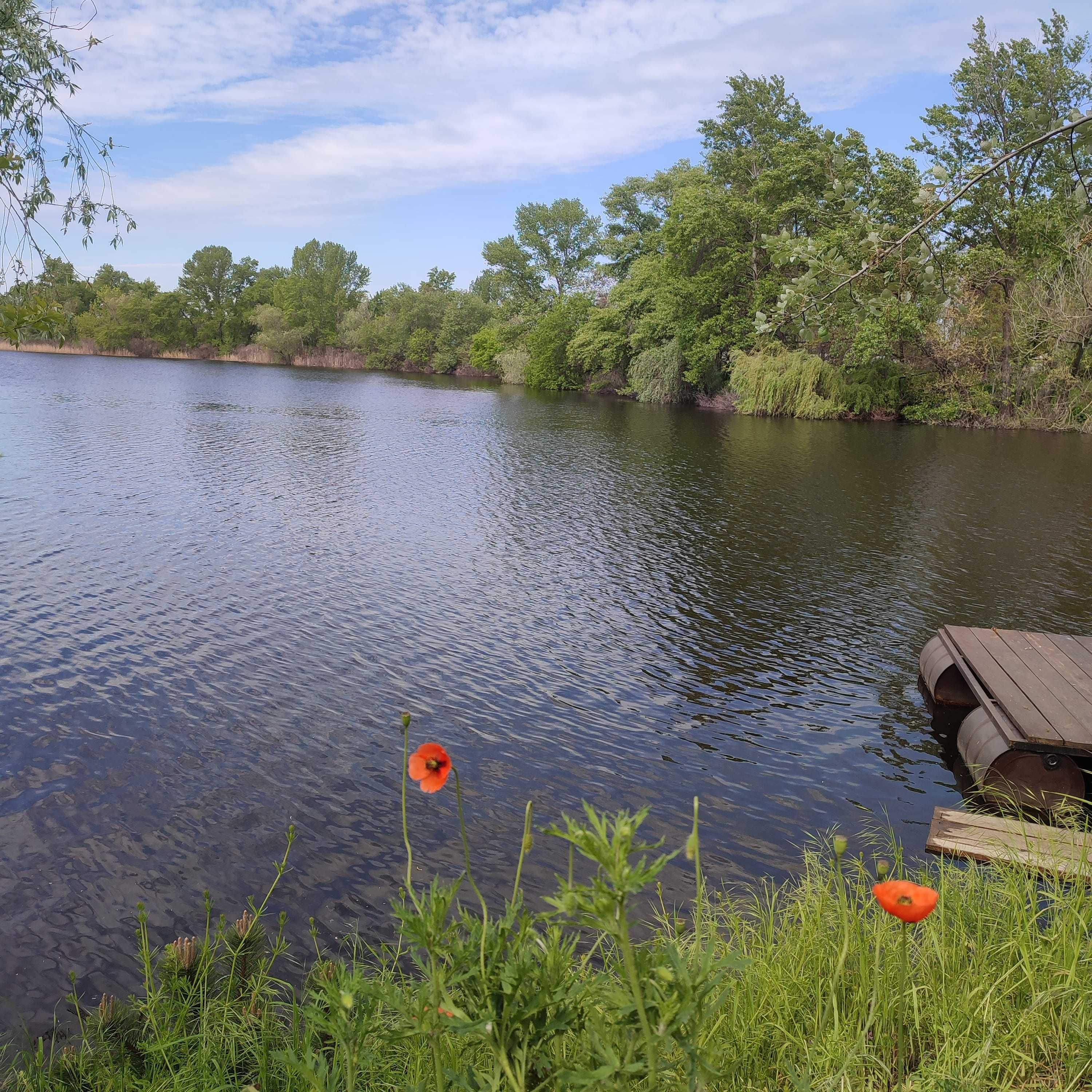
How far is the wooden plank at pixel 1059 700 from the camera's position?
6613mm

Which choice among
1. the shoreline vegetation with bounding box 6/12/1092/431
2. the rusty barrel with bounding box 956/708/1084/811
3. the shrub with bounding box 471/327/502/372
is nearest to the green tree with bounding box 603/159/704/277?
the shoreline vegetation with bounding box 6/12/1092/431

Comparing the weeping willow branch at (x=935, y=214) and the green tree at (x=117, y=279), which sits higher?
the green tree at (x=117, y=279)

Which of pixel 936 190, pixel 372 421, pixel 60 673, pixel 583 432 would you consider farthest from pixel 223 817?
pixel 372 421

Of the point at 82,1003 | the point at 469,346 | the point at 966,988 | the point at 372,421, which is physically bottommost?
the point at 82,1003

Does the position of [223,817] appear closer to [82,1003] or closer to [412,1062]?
[82,1003]

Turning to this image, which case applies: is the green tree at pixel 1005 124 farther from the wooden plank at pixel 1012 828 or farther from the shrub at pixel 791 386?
the wooden plank at pixel 1012 828

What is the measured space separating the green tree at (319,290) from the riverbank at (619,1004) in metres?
84.5

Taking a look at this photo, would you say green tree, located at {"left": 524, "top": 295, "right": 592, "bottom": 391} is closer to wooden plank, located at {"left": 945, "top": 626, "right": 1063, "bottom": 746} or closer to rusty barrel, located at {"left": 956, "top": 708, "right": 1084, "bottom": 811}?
wooden plank, located at {"left": 945, "top": 626, "right": 1063, "bottom": 746}

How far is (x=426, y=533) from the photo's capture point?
1533 centimetres

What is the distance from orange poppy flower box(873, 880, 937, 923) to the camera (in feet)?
7.12

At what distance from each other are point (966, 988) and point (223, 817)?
16.8 ft

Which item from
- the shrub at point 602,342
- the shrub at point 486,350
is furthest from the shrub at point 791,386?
the shrub at point 486,350

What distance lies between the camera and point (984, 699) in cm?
741

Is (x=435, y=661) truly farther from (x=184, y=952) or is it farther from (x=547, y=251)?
(x=547, y=251)
